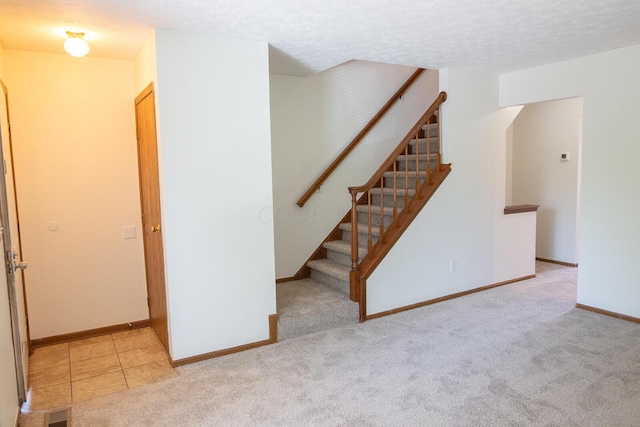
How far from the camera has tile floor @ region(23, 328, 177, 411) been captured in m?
2.65

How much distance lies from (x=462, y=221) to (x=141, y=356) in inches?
123

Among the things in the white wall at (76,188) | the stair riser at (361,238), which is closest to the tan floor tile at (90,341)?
the white wall at (76,188)

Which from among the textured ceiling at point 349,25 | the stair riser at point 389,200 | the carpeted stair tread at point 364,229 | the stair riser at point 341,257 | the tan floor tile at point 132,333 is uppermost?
the textured ceiling at point 349,25

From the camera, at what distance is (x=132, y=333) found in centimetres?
362

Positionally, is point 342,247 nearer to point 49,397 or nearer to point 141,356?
point 141,356

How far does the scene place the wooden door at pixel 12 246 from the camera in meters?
2.43

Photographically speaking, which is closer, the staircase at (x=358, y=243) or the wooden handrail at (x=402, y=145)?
the staircase at (x=358, y=243)

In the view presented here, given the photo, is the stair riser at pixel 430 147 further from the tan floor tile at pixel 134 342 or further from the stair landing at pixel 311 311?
the tan floor tile at pixel 134 342

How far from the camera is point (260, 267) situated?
3223 mm

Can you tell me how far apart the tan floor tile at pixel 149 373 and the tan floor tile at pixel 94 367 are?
0.47ft

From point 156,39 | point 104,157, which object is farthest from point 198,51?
point 104,157

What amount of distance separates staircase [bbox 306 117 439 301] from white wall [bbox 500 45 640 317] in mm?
1287

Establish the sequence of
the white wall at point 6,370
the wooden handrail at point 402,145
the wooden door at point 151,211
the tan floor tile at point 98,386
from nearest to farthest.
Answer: the white wall at point 6,370 < the tan floor tile at point 98,386 < the wooden door at point 151,211 < the wooden handrail at point 402,145

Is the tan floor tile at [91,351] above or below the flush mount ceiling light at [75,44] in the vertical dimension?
below
